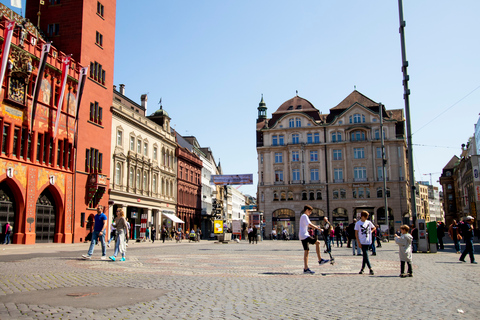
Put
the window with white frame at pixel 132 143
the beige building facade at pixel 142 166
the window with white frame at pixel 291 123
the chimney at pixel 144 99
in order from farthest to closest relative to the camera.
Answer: the window with white frame at pixel 291 123 < the chimney at pixel 144 99 < the window with white frame at pixel 132 143 < the beige building facade at pixel 142 166

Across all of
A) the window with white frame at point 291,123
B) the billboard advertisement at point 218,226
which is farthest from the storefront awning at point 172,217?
the window with white frame at point 291,123

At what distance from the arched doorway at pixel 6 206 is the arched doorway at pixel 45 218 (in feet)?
8.33

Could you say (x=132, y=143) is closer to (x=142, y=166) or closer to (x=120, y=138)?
(x=120, y=138)

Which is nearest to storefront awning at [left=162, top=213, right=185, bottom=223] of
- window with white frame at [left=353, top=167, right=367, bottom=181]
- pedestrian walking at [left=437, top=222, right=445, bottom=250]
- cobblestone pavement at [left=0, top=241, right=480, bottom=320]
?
window with white frame at [left=353, top=167, right=367, bottom=181]

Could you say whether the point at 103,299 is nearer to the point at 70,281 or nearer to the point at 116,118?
the point at 70,281

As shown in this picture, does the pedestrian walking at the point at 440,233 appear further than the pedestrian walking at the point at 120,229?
Yes

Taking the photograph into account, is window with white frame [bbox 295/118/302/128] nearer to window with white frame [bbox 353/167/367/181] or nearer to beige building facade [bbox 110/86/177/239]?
window with white frame [bbox 353/167/367/181]

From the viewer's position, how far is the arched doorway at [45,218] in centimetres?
3412

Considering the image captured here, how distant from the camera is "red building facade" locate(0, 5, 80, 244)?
100 ft

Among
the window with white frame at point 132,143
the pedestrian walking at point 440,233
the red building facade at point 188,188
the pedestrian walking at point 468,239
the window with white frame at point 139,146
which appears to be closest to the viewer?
the pedestrian walking at point 468,239

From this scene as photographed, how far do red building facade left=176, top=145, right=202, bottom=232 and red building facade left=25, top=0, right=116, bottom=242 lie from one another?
24.0 meters

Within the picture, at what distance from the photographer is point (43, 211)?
34.6 metres

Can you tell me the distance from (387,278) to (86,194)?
33.7 metres

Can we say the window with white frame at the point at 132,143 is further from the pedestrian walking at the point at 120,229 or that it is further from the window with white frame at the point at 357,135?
the window with white frame at the point at 357,135
